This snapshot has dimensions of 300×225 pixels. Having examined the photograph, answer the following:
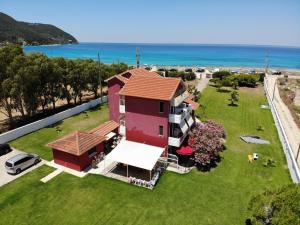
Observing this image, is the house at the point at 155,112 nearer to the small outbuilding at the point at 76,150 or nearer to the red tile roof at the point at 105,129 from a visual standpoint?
the red tile roof at the point at 105,129

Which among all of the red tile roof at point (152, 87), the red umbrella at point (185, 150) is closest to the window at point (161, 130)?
Answer: the red umbrella at point (185, 150)

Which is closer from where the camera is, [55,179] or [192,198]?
[192,198]

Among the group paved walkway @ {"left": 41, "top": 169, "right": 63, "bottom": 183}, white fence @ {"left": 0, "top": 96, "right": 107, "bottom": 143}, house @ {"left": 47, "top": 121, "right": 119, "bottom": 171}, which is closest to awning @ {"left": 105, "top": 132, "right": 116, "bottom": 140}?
house @ {"left": 47, "top": 121, "right": 119, "bottom": 171}

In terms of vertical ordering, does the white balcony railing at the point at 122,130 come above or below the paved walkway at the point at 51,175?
above

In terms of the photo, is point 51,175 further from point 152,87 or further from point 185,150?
point 185,150

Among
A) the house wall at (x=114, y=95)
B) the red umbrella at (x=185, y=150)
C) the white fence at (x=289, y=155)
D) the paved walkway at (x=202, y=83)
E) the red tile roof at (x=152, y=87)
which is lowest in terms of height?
the white fence at (x=289, y=155)

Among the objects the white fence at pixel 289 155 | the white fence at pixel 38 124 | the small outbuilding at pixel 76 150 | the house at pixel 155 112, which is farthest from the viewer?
the white fence at pixel 38 124

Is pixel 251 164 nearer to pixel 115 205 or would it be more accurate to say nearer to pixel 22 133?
pixel 115 205

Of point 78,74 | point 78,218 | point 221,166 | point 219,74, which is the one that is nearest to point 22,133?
point 78,74
